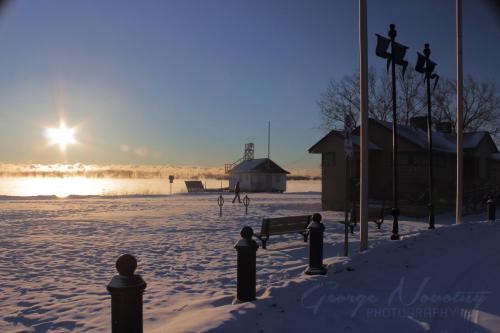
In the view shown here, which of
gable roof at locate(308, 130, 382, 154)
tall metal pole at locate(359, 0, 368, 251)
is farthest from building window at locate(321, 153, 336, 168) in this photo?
tall metal pole at locate(359, 0, 368, 251)

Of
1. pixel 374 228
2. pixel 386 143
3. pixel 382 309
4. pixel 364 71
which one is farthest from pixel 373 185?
pixel 382 309

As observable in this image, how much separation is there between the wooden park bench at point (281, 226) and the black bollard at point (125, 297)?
6902 millimetres

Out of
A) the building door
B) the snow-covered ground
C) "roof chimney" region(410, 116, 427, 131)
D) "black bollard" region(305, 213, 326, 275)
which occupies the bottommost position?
the snow-covered ground

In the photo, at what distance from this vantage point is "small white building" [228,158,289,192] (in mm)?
53219

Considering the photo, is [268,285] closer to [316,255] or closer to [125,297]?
[316,255]

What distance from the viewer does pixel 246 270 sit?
6.17 m

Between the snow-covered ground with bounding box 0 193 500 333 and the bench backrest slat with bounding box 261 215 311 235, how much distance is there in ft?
1.46

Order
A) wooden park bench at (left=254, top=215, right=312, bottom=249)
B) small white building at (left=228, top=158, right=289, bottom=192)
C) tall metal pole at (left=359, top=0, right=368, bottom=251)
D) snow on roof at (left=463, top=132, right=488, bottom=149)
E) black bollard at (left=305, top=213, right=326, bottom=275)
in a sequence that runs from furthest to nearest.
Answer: small white building at (left=228, top=158, right=289, bottom=192) < snow on roof at (left=463, top=132, right=488, bottom=149) < wooden park bench at (left=254, top=215, right=312, bottom=249) < tall metal pole at (left=359, top=0, right=368, bottom=251) < black bollard at (left=305, top=213, right=326, bottom=275)

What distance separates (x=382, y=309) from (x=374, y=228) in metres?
10.1

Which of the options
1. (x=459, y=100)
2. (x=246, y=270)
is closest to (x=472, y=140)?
(x=459, y=100)

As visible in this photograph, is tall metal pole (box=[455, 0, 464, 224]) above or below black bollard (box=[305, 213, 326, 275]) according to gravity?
above

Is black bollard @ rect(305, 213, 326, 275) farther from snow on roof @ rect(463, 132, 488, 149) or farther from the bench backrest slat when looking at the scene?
snow on roof @ rect(463, 132, 488, 149)

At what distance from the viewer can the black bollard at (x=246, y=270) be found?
6152 millimetres

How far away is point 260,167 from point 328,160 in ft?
98.6
